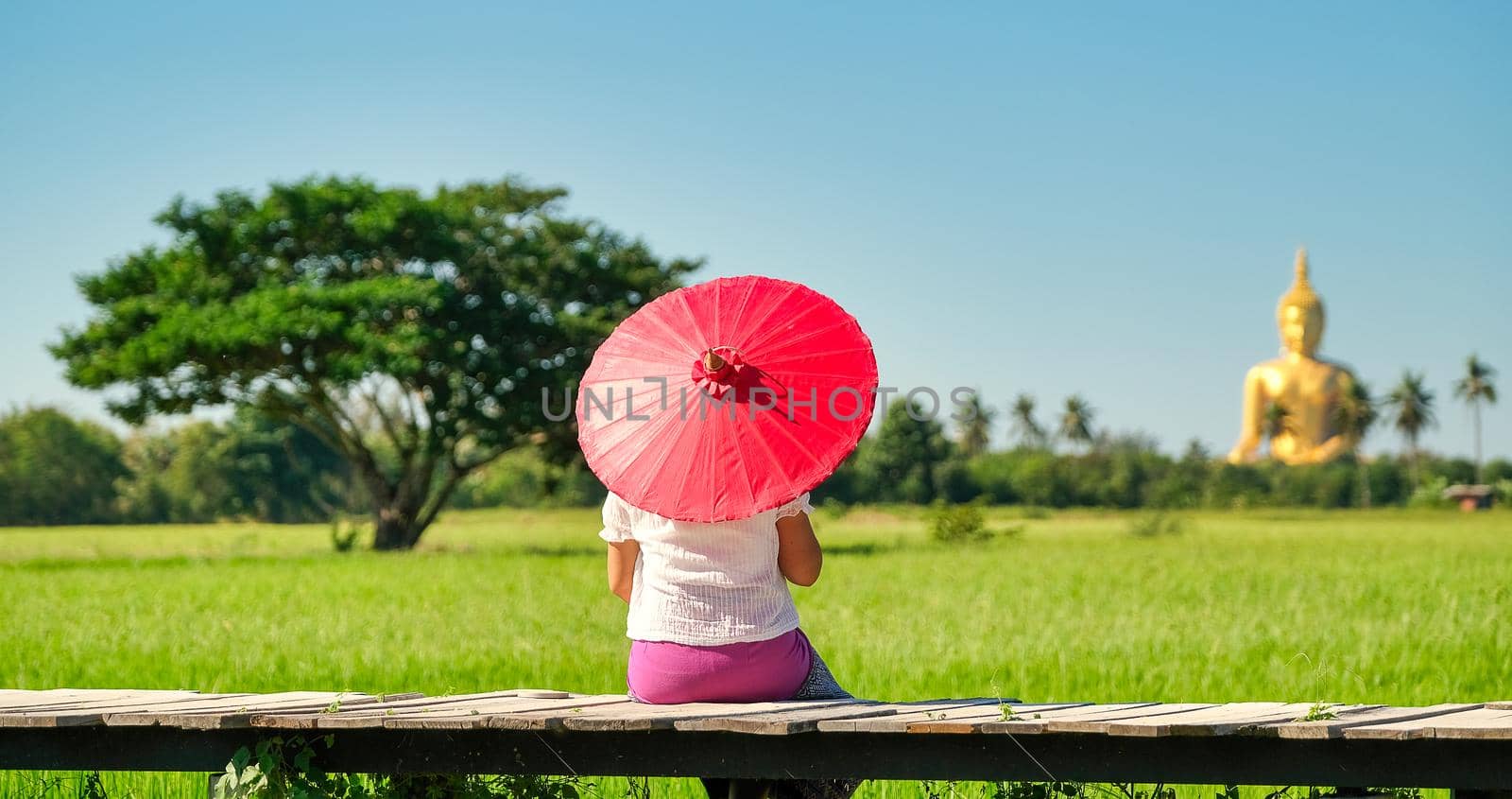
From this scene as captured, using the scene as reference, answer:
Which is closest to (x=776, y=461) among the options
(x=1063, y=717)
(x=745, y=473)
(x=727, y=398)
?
(x=745, y=473)

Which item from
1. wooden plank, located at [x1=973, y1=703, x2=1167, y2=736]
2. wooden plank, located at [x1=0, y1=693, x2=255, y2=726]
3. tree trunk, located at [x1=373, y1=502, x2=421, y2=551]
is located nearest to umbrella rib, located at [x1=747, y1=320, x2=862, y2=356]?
wooden plank, located at [x1=973, y1=703, x2=1167, y2=736]

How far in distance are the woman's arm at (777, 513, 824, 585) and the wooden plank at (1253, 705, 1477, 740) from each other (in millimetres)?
1078

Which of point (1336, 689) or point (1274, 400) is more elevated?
point (1274, 400)

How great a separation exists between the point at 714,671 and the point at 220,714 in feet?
3.71

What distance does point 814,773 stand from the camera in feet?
10.3

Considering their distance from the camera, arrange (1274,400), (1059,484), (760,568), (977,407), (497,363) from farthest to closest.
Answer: (1274,400), (977,407), (1059,484), (497,363), (760,568)

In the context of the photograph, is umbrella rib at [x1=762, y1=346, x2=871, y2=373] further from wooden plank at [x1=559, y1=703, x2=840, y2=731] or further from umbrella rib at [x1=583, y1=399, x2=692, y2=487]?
wooden plank at [x1=559, y1=703, x2=840, y2=731]

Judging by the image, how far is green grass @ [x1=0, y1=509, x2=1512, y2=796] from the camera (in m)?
8.38

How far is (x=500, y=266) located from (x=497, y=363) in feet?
9.33

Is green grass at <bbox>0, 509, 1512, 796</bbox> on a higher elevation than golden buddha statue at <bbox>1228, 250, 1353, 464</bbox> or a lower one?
lower

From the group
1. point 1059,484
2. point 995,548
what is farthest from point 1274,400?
point 995,548

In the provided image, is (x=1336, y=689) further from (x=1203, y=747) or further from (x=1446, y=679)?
(x=1203, y=747)

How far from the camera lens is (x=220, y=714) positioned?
324 cm

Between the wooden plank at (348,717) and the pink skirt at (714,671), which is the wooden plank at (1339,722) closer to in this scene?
the pink skirt at (714,671)
